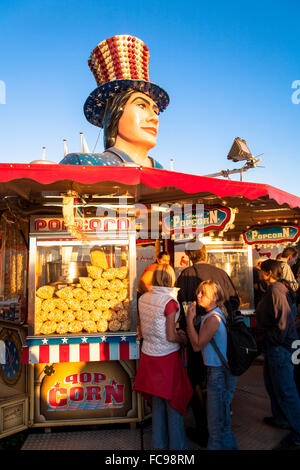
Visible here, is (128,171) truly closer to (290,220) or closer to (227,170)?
(290,220)

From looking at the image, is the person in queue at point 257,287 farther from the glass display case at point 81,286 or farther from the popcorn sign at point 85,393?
the popcorn sign at point 85,393

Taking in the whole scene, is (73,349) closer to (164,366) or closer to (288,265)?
(164,366)

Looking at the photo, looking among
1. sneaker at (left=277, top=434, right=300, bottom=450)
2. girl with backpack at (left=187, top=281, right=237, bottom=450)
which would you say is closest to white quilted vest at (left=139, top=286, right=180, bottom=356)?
girl with backpack at (left=187, top=281, right=237, bottom=450)

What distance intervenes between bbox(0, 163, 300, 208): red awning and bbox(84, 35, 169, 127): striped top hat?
108 inches

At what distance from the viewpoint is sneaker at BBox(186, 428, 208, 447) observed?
3.66 meters

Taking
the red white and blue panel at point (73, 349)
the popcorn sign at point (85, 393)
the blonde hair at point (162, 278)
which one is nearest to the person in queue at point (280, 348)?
the blonde hair at point (162, 278)

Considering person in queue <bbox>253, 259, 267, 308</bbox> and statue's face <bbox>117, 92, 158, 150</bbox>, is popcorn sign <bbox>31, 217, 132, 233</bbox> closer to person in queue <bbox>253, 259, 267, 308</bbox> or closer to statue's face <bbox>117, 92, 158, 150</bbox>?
statue's face <bbox>117, 92, 158, 150</bbox>

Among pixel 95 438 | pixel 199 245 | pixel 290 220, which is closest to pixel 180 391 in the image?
pixel 95 438

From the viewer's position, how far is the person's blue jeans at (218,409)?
3094mm

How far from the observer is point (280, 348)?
12.7ft

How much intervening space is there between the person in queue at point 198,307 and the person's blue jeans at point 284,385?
0.72 metres

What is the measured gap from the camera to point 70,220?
365 centimetres

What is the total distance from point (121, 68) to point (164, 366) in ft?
15.6
